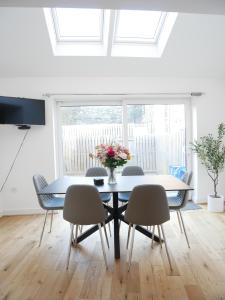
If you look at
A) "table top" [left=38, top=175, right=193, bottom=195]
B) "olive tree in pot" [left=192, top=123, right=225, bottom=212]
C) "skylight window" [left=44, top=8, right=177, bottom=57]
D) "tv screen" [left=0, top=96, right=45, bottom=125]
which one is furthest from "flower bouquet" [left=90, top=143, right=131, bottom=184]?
"olive tree in pot" [left=192, top=123, right=225, bottom=212]

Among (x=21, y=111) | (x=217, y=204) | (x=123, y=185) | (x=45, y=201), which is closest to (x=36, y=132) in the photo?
(x=21, y=111)

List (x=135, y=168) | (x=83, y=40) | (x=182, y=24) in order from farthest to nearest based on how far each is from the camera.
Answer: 1. (x=83, y=40)
2. (x=135, y=168)
3. (x=182, y=24)

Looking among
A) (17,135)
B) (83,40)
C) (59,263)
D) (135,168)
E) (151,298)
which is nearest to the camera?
(151,298)

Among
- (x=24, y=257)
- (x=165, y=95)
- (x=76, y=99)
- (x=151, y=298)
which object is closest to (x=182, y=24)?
(x=165, y=95)

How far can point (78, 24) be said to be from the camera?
11.6 ft

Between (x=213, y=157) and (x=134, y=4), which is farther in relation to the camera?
(x=213, y=157)

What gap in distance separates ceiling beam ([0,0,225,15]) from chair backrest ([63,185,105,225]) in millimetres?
1547

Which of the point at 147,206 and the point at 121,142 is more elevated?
the point at 121,142

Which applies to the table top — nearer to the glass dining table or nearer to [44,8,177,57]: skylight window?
the glass dining table

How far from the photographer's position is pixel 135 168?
137 inches

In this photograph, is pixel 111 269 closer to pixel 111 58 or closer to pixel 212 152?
A: pixel 212 152

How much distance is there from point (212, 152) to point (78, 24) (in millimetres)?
2992

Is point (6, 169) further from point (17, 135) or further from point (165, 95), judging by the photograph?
point (165, 95)

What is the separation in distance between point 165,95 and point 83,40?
172 cm
